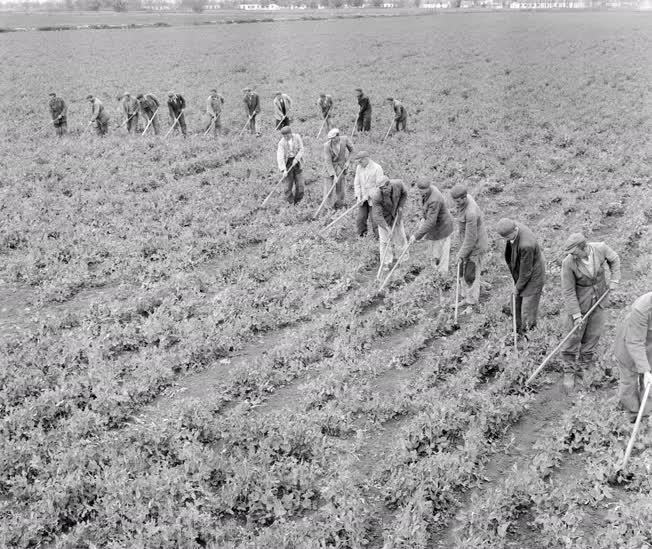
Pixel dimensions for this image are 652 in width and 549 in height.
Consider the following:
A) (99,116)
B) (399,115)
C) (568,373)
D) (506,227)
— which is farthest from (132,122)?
(568,373)

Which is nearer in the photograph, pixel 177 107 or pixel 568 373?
pixel 568 373

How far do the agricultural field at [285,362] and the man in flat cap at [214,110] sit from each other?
37.6 inches

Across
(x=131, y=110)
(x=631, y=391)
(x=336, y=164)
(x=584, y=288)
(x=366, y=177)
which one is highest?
(x=131, y=110)

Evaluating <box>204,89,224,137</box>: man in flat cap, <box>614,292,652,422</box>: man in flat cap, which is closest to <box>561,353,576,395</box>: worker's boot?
<box>614,292,652,422</box>: man in flat cap

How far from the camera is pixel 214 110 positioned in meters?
20.4

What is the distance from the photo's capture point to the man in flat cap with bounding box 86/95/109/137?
20234 mm

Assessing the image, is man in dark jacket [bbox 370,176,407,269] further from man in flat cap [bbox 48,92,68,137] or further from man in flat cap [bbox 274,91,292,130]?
man in flat cap [bbox 48,92,68,137]

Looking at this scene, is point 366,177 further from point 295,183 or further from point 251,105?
point 251,105

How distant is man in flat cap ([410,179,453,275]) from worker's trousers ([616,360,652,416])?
151 inches

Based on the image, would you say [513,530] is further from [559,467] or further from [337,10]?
[337,10]

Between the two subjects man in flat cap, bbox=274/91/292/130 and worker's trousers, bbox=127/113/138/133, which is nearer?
man in flat cap, bbox=274/91/292/130

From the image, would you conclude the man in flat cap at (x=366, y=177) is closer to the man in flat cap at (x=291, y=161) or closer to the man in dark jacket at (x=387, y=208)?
the man in dark jacket at (x=387, y=208)

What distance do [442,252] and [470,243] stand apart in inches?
56.4

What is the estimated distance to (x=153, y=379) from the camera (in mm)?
7977
